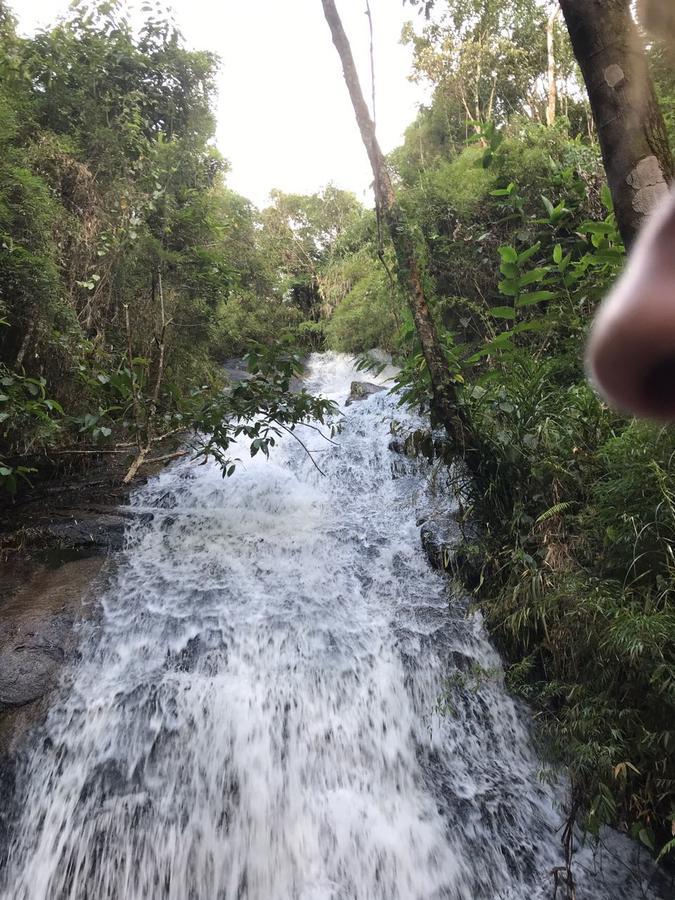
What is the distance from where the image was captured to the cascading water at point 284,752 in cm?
268

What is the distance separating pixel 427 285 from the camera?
15.8 feet

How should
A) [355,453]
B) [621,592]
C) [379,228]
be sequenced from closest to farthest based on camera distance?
[621,592] → [379,228] → [355,453]

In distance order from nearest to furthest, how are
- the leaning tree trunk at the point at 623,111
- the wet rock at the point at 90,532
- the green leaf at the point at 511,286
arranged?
the leaning tree trunk at the point at 623,111 → the green leaf at the point at 511,286 → the wet rock at the point at 90,532

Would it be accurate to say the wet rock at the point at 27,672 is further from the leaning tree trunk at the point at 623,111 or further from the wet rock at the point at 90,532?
the leaning tree trunk at the point at 623,111

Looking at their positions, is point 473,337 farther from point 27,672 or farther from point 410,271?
point 27,672

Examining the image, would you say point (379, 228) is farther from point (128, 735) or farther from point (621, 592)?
point (128, 735)

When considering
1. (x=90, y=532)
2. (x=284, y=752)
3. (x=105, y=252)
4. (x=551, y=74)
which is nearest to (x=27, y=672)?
(x=90, y=532)

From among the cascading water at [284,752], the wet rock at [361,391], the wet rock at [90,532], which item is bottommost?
the cascading water at [284,752]

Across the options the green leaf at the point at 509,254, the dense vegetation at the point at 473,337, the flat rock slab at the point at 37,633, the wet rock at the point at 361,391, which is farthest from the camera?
the wet rock at the point at 361,391

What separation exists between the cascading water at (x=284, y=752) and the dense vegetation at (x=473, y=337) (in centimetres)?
57

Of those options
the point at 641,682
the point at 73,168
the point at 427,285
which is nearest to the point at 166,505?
the point at 427,285

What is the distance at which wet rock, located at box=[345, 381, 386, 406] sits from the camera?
968cm

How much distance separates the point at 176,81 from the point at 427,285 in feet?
26.1

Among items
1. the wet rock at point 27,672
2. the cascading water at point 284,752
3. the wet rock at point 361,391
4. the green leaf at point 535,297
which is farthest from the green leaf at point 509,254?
the wet rock at point 361,391
